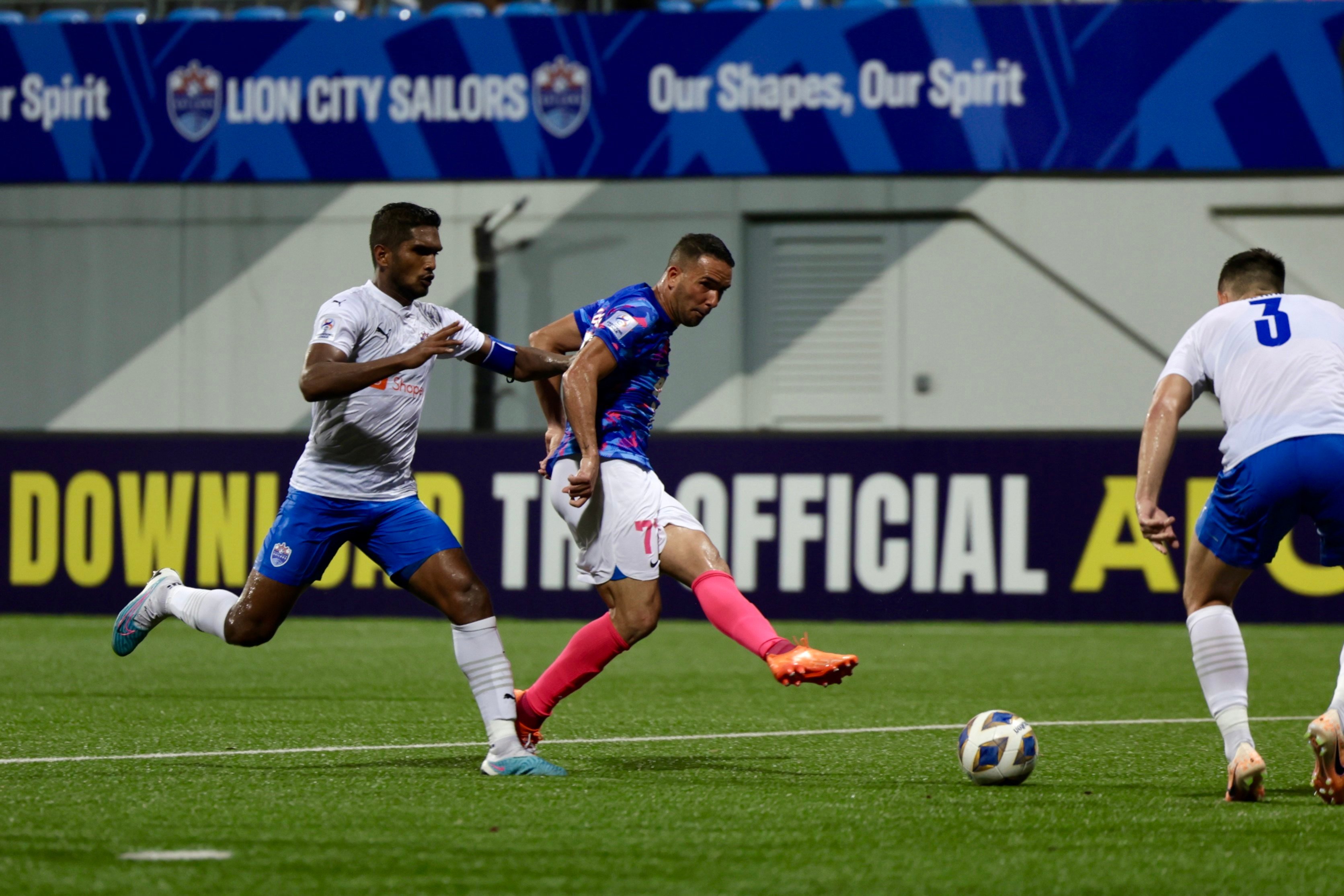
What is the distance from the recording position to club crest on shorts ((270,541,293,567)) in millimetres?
6383

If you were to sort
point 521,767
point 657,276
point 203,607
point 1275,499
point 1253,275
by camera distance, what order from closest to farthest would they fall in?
point 1275,499
point 1253,275
point 521,767
point 203,607
point 657,276

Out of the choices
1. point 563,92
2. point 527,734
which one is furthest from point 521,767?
point 563,92

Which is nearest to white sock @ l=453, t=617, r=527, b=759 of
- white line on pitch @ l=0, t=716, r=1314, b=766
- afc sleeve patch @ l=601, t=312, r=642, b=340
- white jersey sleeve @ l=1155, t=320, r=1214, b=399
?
white line on pitch @ l=0, t=716, r=1314, b=766

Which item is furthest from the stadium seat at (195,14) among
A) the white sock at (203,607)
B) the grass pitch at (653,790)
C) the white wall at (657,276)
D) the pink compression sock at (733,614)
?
the pink compression sock at (733,614)

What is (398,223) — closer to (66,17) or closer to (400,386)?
(400,386)

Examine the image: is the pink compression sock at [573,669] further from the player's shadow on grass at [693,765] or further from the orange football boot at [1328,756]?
the orange football boot at [1328,756]

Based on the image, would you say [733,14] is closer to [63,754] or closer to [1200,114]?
[1200,114]

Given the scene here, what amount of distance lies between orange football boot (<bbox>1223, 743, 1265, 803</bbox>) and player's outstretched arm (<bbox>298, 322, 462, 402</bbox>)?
291 centimetres

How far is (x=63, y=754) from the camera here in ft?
21.5

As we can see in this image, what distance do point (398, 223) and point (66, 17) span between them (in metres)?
15.7

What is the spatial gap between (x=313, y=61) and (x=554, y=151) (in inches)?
115

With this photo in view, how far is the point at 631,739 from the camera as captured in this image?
7.25 meters

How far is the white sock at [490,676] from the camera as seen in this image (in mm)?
6102

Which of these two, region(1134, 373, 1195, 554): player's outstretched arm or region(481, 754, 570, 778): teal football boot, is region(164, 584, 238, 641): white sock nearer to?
region(481, 754, 570, 778): teal football boot
